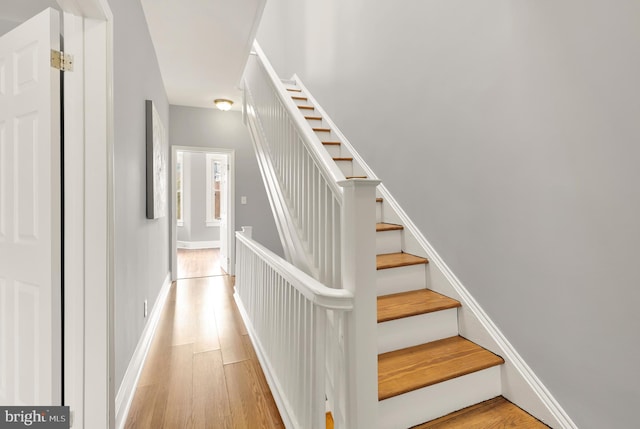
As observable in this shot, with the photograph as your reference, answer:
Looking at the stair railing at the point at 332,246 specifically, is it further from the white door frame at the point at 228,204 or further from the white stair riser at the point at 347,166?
the white door frame at the point at 228,204

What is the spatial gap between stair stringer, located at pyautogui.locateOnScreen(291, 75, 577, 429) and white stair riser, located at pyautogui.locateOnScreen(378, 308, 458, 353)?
8 cm

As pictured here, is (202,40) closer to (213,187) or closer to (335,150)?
(335,150)

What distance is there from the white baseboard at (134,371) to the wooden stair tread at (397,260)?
5.25 ft

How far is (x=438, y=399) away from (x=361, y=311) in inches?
29.3

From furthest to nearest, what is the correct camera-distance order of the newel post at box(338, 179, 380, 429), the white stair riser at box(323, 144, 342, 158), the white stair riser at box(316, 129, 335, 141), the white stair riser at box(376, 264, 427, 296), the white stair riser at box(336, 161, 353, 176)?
the white stair riser at box(316, 129, 335, 141) → the white stair riser at box(323, 144, 342, 158) → the white stair riser at box(336, 161, 353, 176) → the white stair riser at box(376, 264, 427, 296) → the newel post at box(338, 179, 380, 429)

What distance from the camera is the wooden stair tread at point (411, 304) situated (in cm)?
171

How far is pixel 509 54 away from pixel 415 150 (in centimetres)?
80

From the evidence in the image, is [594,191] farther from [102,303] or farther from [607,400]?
[102,303]

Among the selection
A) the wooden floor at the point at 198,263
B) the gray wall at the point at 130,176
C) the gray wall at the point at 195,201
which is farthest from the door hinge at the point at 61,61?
the gray wall at the point at 195,201

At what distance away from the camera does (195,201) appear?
7.79 meters

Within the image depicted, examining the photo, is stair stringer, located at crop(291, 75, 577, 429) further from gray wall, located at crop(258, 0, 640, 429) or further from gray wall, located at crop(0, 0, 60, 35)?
gray wall, located at crop(0, 0, 60, 35)

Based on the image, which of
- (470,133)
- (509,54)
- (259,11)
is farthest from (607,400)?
(259,11)

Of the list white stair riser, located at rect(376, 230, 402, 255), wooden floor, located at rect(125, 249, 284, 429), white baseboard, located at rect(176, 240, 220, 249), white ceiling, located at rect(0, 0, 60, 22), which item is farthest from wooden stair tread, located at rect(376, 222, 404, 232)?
white baseboard, located at rect(176, 240, 220, 249)

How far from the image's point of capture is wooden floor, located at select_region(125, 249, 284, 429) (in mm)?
1678
